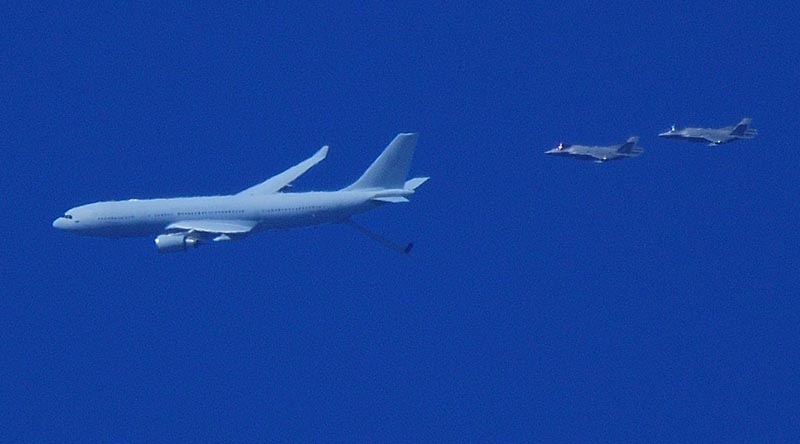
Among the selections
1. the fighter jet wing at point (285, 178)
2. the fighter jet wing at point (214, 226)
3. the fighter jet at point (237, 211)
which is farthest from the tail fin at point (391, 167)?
the fighter jet wing at point (214, 226)

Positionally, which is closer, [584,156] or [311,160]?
[584,156]

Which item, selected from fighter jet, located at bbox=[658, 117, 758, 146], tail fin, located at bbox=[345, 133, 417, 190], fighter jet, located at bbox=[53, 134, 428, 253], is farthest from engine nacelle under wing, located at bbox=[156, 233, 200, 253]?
fighter jet, located at bbox=[658, 117, 758, 146]

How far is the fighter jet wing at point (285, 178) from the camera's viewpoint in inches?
4414

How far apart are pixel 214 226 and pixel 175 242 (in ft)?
10.5

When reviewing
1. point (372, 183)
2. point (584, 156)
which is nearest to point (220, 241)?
point (372, 183)

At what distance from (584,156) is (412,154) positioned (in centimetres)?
1336

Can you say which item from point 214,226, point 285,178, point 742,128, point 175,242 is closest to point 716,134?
point 742,128

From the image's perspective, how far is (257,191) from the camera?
4412 inches

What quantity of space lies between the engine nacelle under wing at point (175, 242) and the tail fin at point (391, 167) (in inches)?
506

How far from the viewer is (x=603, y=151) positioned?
10319 cm

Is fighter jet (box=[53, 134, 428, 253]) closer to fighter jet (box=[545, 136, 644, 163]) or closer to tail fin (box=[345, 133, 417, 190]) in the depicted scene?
tail fin (box=[345, 133, 417, 190])

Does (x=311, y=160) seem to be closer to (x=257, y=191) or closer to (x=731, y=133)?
(x=257, y=191)

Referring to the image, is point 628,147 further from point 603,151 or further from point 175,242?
point 175,242

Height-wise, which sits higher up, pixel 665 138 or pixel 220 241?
pixel 665 138
